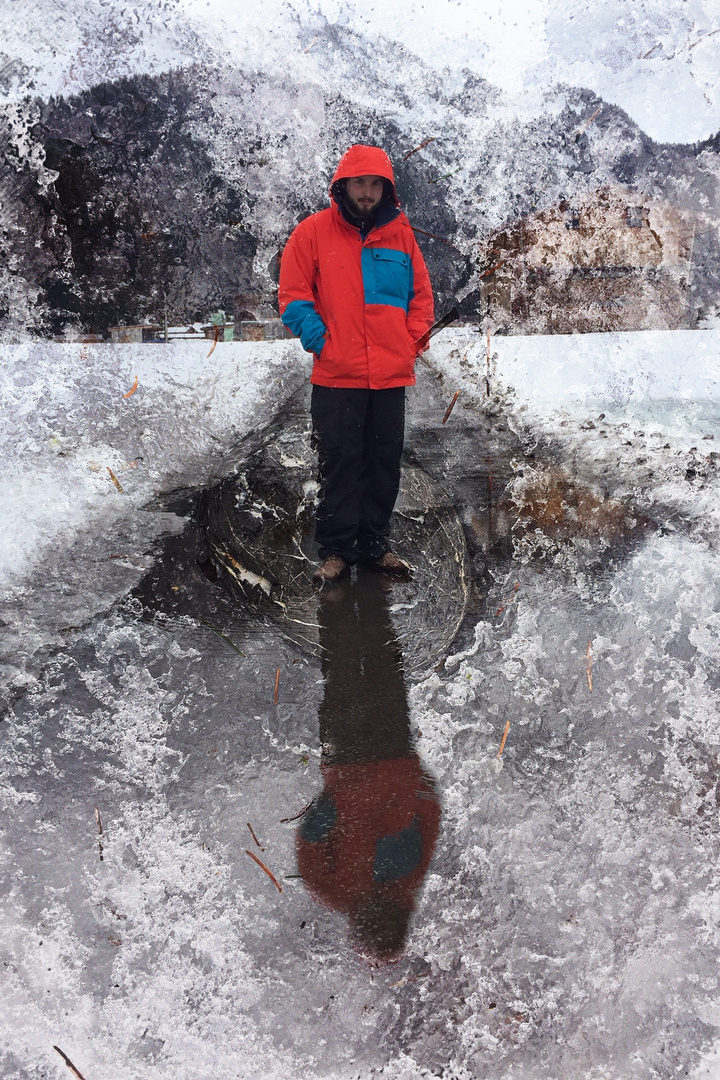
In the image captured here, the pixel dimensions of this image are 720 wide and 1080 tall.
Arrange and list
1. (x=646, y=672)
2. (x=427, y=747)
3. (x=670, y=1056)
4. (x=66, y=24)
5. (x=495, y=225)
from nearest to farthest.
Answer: (x=670, y=1056) < (x=427, y=747) < (x=646, y=672) < (x=66, y=24) < (x=495, y=225)

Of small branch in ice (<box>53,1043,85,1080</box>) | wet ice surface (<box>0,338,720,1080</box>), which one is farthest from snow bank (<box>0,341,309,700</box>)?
small branch in ice (<box>53,1043,85,1080</box>)

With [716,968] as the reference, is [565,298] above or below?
above

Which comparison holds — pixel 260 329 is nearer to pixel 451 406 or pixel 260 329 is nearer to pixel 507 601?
pixel 451 406

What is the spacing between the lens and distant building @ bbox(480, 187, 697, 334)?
11.3ft

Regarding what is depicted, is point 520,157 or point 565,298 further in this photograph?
point 565,298

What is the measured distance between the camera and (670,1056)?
1.69 metres

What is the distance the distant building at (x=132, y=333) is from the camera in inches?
136

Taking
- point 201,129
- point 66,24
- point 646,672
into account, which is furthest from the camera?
point 201,129

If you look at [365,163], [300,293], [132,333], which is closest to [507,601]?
[300,293]

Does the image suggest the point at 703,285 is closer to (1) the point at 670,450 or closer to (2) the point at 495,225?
(1) the point at 670,450

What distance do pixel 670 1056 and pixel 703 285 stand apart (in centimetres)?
358

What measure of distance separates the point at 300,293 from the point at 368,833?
211cm

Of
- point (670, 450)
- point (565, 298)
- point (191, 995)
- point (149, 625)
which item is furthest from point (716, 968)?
point (565, 298)

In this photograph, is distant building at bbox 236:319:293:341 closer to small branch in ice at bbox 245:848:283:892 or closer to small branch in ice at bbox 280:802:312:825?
small branch in ice at bbox 280:802:312:825
